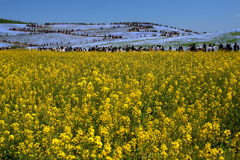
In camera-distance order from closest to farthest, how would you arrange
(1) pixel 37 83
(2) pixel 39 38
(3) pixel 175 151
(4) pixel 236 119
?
(3) pixel 175 151, (4) pixel 236 119, (1) pixel 37 83, (2) pixel 39 38

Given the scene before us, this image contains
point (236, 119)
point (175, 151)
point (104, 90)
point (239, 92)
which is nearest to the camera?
point (175, 151)

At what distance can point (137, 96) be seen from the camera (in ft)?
19.9

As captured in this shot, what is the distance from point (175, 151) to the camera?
3695 millimetres

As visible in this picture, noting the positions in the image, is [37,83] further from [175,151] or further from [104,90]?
[175,151]

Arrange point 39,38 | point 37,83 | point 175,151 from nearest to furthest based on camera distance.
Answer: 1. point 175,151
2. point 37,83
3. point 39,38

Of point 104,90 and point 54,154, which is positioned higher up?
point 104,90

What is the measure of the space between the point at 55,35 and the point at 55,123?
7491 centimetres

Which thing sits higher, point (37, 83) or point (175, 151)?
point (37, 83)

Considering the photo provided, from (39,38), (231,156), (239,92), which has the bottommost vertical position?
(231,156)

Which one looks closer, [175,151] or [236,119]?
[175,151]

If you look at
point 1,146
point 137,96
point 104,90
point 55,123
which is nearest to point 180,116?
point 137,96

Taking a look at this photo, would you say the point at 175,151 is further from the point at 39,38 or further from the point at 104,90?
the point at 39,38

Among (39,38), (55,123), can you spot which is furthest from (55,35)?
(55,123)

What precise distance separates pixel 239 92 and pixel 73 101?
5.99 meters
